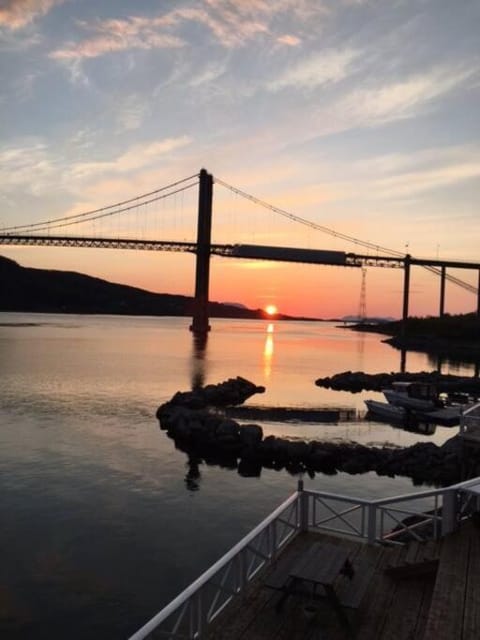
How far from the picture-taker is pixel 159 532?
13414mm

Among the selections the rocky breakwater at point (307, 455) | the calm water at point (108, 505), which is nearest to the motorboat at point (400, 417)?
the calm water at point (108, 505)

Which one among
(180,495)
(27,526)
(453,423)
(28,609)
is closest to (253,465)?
(180,495)

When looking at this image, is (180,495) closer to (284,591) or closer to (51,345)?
(284,591)

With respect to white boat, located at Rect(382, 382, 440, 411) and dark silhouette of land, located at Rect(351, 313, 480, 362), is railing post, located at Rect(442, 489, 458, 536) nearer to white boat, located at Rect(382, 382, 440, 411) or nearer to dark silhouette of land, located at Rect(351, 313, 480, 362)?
white boat, located at Rect(382, 382, 440, 411)

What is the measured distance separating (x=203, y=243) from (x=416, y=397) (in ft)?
206

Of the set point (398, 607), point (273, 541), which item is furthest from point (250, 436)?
point (398, 607)

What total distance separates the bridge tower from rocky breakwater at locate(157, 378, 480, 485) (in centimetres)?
6670

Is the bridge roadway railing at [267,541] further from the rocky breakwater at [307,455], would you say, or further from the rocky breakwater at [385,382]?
the rocky breakwater at [385,382]

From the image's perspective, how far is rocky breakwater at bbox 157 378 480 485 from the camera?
19.0 meters

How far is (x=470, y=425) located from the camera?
15.3 m

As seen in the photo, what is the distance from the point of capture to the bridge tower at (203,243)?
8962cm

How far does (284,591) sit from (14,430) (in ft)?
67.2

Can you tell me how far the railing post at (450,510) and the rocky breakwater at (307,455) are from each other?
10520mm

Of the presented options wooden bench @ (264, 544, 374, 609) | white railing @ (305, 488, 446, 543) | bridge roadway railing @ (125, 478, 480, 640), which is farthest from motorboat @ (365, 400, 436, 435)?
wooden bench @ (264, 544, 374, 609)
